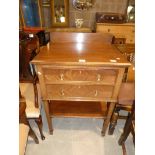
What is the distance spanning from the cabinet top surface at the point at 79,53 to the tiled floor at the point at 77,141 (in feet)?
2.98

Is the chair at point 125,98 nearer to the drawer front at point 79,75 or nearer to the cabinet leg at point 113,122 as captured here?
the cabinet leg at point 113,122

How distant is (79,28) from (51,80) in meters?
1.84

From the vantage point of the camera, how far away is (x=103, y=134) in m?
1.84

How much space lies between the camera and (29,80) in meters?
1.85

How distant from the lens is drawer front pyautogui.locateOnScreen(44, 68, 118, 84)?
4.32 feet

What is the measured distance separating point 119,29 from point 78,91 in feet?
5.87

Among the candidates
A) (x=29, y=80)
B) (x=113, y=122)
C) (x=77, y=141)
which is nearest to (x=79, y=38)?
(x=29, y=80)

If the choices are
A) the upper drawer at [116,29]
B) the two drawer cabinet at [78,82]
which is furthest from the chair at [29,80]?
the upper drawer at [116,29]

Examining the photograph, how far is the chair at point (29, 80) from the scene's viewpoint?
1.56m

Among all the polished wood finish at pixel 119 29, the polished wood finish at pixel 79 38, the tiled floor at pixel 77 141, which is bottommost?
the tiled floor at pixel 77 141

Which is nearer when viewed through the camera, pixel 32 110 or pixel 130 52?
pixel 32 110

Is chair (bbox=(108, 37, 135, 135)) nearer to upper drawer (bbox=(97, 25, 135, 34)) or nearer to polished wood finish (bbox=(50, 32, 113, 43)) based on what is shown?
polished wood finish (bbox=(50, 32, 113, 43))
